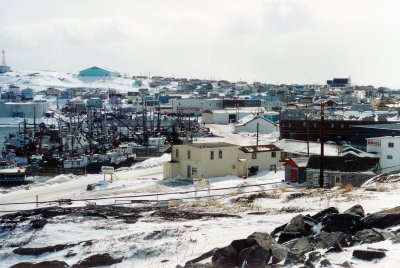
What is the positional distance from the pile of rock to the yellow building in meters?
15.4

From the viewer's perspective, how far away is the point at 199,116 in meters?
90.6

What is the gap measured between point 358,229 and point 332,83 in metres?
163

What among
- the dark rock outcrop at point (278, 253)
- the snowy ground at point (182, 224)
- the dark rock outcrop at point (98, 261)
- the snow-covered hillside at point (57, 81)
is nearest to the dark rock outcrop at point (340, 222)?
the snowy ground at point (182, 224)

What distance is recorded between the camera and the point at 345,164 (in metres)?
25.4

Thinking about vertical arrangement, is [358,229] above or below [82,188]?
above

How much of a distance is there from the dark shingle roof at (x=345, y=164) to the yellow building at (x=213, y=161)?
4494 millimetres

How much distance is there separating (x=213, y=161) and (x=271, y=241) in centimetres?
1752

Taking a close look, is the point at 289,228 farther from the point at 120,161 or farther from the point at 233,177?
the point at 120,161

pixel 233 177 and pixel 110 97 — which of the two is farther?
pixel 110 97

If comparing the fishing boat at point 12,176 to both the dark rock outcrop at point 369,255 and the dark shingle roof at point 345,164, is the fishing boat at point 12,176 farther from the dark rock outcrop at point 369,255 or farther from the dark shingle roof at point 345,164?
the dark rock outcrop at point 369,255

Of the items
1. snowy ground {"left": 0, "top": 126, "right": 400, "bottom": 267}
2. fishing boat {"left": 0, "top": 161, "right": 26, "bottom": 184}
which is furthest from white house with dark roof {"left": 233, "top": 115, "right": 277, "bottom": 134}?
snowy ground {"left": 0, "top": 126, "right": 400, "bottom": 267}

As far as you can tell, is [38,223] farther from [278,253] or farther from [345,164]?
[345,164]

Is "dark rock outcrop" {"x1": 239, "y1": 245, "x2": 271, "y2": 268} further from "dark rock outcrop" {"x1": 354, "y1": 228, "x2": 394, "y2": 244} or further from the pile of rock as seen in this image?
"dark rock outcrop" {"x1": 354, "y1": 228, "x2": 394, "y2": 244}

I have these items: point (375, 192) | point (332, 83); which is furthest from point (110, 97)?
point (375, 192)
